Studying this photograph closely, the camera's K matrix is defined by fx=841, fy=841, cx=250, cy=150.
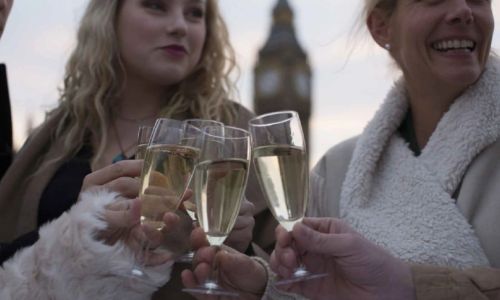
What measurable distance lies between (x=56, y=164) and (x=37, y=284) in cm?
96

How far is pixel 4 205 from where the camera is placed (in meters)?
3.05

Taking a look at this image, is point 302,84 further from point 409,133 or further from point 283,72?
point 409,133

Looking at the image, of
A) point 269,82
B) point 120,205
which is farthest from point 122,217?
point 269,82

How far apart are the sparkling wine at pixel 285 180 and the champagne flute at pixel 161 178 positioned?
7.2 inches

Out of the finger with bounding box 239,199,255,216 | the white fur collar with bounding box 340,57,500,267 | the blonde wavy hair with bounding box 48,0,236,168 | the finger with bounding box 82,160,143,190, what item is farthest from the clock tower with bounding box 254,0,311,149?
the finger with bounding box 82,160,143,190

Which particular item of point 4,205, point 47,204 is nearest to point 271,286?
point 47,204

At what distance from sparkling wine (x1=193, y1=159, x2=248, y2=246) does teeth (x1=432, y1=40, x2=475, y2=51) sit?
100 centimetres

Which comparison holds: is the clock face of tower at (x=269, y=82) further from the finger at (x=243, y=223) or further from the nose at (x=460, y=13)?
the finger at (x=243, y=223)

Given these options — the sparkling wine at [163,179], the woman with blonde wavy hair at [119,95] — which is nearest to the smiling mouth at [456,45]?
the woman with blonde wavy hair at [119,95]

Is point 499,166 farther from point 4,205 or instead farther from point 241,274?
point 4,205

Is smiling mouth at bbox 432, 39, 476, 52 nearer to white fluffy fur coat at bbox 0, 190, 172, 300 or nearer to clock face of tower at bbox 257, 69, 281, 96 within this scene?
white fluffy fur coat at bbox 0, 190, 172, 300

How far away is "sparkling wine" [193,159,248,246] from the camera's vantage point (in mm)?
1992

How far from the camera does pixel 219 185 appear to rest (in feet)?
6.56

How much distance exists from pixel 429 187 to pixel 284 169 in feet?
2.61
